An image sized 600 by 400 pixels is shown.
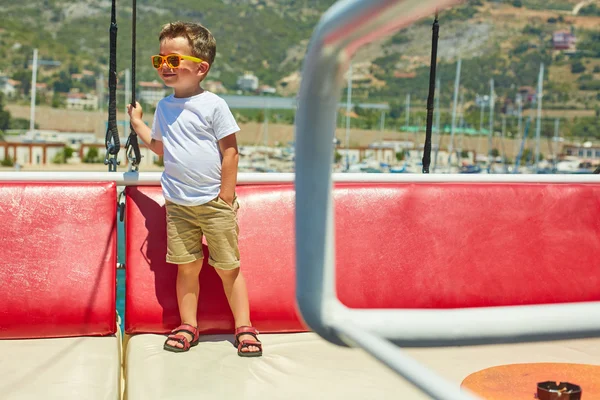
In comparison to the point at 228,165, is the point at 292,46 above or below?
above

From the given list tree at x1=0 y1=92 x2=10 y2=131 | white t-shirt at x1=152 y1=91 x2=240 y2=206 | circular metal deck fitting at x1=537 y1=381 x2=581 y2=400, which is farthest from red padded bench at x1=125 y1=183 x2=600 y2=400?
tree at x1=0 y1=92 x2=10 y2=131

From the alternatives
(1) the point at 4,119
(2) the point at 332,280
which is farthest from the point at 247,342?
(1) the point at 4,119

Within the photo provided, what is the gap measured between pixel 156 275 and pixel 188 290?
183 mm

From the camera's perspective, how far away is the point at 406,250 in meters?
3.20

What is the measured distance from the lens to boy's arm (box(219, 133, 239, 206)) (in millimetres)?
2744

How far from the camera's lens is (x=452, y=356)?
2768 millimetres

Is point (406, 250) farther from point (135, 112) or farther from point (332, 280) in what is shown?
point (332, 280)

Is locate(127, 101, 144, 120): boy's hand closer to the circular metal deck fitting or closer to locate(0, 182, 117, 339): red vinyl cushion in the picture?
locate(0, 182, 117, 339): red vinyl cushion

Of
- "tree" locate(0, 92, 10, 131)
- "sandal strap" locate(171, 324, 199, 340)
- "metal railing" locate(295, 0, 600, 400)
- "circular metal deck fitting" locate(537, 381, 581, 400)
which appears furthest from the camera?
"tree" locate(0, 92, 10, 131)

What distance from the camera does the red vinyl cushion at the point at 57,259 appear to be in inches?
112

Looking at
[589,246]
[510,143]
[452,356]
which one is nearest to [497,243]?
[589,246]

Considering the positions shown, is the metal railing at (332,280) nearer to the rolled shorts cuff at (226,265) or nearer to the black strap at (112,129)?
the rolled shorts cuff at (226,265)

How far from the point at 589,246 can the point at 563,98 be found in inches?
3269

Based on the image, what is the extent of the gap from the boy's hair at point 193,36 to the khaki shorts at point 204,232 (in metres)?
0.49
